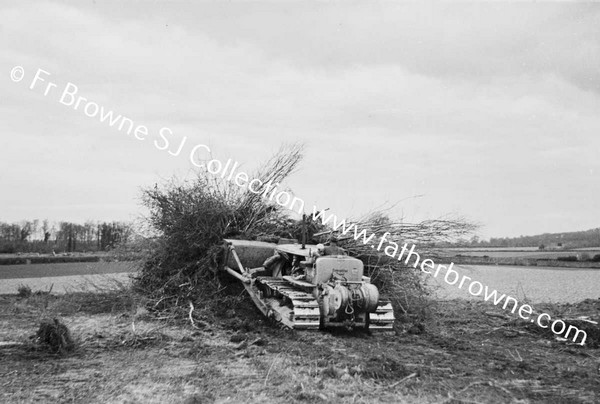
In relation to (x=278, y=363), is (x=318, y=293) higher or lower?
higher

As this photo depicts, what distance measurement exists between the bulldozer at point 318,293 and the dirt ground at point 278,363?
1.11 ft

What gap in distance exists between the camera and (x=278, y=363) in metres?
8.90

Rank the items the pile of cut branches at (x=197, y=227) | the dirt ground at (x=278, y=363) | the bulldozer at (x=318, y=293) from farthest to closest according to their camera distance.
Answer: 1. the pile of cut branches at (x=197, y=227)
2. the bulldozer at (x=318, y=293)
3. the dirt ground at (x=278, y=363)

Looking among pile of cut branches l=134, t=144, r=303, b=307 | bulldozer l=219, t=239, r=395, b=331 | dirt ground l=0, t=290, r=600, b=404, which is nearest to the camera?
dirt ground l=0, t=290, r=600, b=404

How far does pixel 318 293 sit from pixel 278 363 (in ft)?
9.11

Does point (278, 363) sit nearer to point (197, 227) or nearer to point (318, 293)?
point (318, 293)

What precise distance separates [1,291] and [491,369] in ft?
55.2

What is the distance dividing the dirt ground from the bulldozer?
337 millimetres

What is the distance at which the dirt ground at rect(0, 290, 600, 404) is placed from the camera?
7.16 metres

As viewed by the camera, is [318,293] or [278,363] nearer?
[278,363]

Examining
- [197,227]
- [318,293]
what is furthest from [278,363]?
[197,227]

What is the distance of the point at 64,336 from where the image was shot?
381 inches

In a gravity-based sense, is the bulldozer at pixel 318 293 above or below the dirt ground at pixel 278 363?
above

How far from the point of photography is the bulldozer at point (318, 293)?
10828mm
